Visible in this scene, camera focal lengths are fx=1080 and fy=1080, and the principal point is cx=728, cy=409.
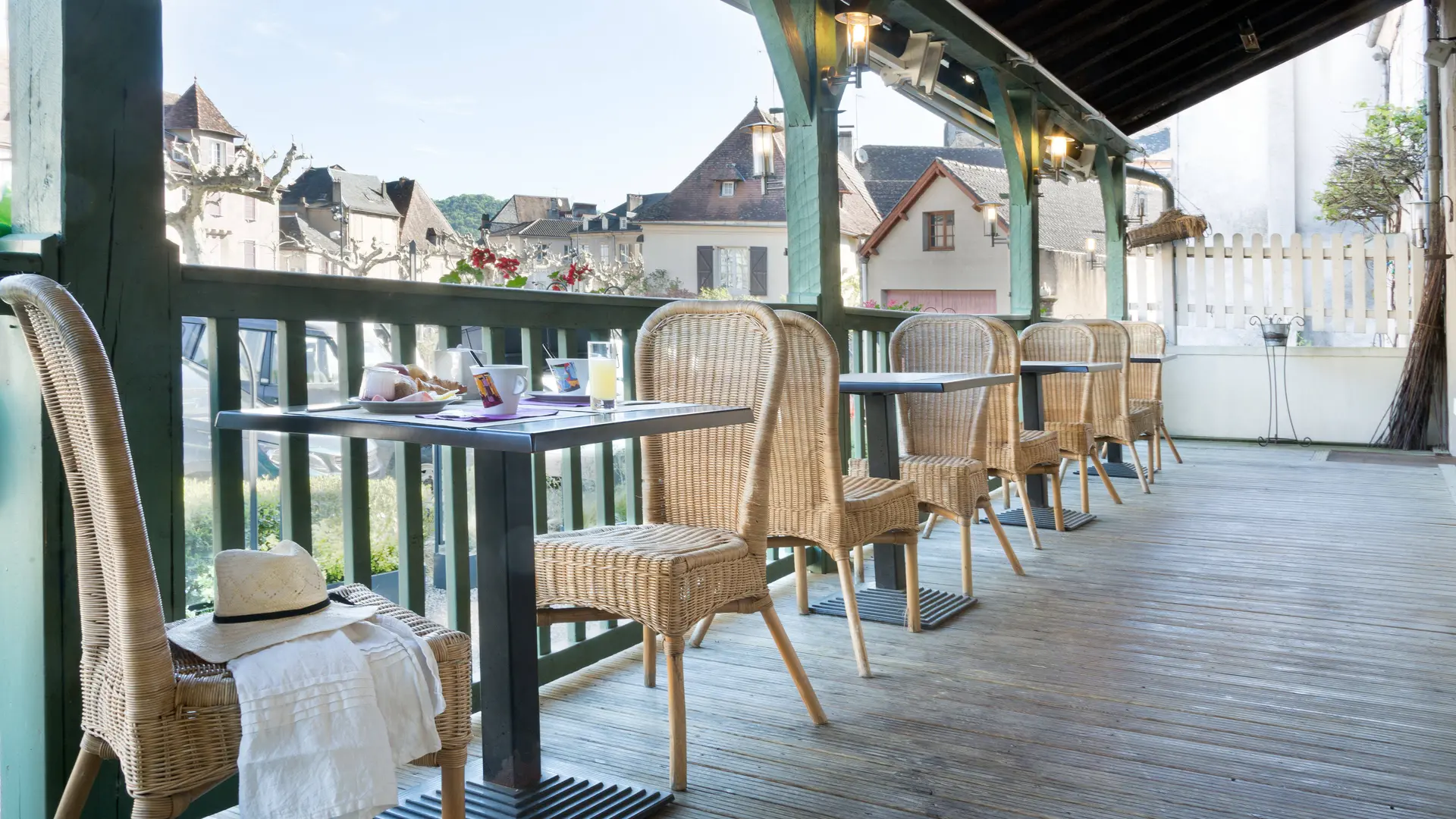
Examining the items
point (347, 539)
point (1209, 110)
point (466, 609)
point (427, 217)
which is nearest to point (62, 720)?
point (347, 539)

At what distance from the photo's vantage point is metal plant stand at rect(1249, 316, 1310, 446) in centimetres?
834

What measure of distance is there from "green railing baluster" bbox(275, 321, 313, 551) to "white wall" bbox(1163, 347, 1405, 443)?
7.91 metres

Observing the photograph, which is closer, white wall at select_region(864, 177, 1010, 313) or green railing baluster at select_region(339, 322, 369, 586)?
green railing baluster at select_region(339, 322, 369, 586)

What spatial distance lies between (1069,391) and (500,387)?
438 cm

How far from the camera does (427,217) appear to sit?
1048 inches

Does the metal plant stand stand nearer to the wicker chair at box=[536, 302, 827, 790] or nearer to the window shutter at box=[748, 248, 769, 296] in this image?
the wicker chair at box=[536, 302, 827, 790]

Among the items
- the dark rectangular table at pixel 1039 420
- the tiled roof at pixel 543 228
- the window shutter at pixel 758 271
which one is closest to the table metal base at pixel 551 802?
the dark rectangular table at pixel 1039 420

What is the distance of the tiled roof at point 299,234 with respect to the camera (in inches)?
845

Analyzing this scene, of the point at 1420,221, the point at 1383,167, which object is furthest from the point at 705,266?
the point at 1420,221

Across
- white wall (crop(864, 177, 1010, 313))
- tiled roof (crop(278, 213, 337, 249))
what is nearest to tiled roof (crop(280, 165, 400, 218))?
→ tiled roof (crop(278, 213, 337, 249))

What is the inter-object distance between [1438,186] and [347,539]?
8327 millimetres

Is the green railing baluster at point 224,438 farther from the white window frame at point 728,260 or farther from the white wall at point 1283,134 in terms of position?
the white window frame at point 728,260

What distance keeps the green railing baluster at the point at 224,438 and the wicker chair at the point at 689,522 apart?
1.94 ft

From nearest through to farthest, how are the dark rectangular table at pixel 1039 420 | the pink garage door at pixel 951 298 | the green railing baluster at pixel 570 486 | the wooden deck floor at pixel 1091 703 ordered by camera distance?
the wooden deck floor at pixel 1091 703 → the green railing baluster at pixel 570 486 → the dark rectangular table at pixel 1039 420 → the pink garage door at pixel 951 298
